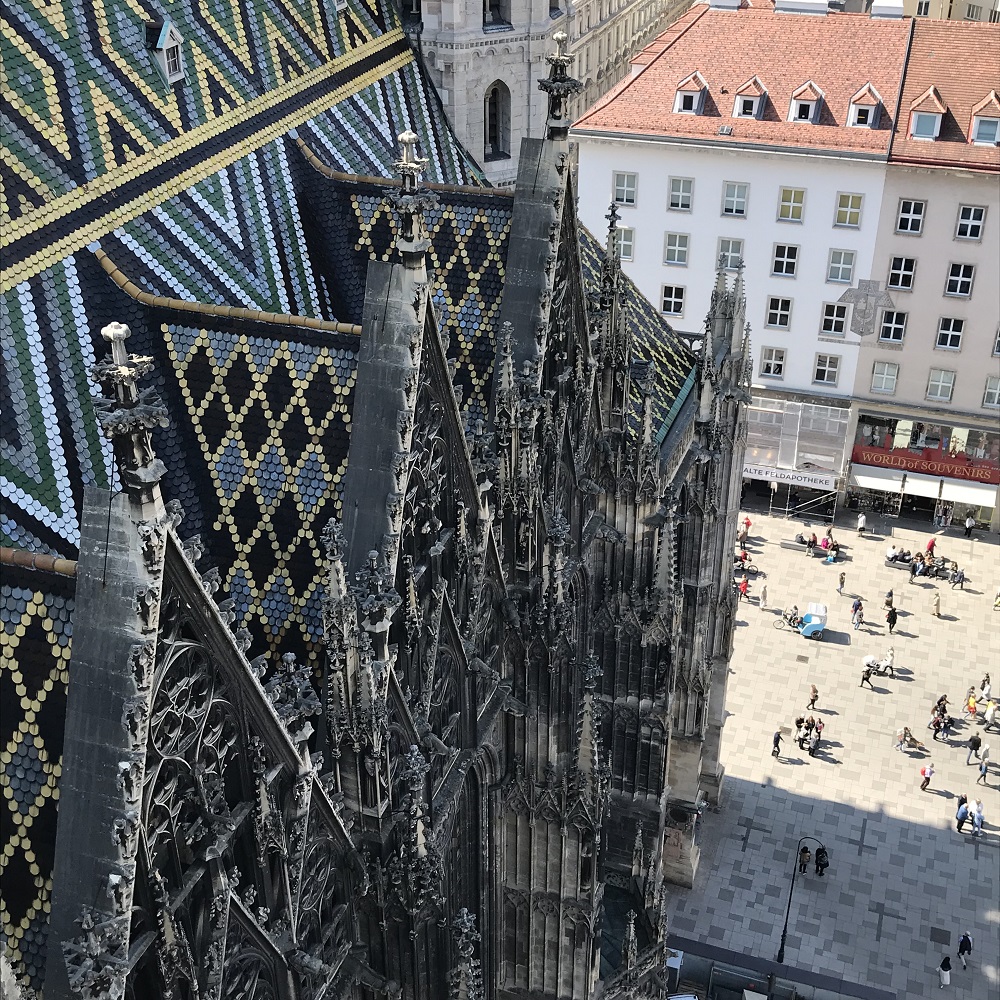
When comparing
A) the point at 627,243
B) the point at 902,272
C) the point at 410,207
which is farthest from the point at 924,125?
the point at 410,207

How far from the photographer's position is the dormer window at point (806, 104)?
4841 centimetres

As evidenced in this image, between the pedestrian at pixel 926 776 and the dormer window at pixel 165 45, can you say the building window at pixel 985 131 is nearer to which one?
the pedestrian at pixel 926 776

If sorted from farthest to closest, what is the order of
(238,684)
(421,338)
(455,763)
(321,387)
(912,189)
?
(912,189)
(455,763)
(321,387)
(421,338)
(238,684)

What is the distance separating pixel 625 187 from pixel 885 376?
45.6 feet

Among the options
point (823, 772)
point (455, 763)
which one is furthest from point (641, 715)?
point (823, 772)

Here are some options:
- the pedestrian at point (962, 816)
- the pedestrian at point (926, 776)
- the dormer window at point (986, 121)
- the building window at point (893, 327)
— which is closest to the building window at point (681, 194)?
the building window at point (893, 327)

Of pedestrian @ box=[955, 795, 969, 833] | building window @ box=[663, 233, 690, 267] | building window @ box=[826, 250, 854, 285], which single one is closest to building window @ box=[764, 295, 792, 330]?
building window @ box=[826, 250, 854, 285]

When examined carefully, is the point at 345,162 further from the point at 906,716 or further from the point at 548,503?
the point at 906,716

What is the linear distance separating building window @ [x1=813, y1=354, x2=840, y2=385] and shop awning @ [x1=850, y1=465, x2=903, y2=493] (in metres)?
4.23

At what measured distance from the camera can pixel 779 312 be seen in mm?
51375

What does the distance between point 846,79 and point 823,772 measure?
28.5m

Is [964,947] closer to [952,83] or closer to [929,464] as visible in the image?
[929,464]

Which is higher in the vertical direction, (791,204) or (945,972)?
(791,204)

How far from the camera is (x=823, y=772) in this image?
39.1 m
